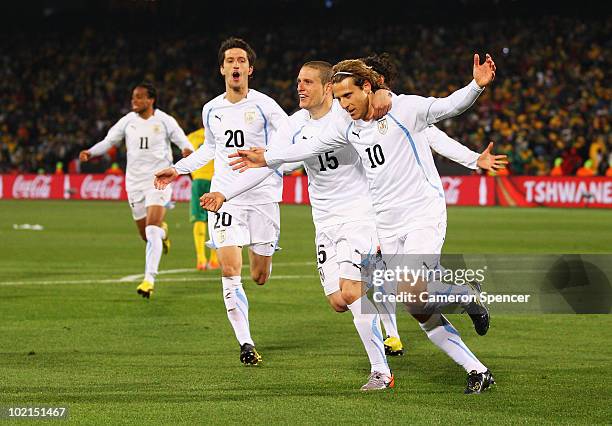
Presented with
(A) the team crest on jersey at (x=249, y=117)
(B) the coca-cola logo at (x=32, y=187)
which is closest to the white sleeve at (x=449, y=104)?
(A) the team crest on jersey at (x=249, y=117)

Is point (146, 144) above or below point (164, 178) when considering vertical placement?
above

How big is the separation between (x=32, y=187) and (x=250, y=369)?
3705cm

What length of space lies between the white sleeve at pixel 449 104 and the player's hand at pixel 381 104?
21cm

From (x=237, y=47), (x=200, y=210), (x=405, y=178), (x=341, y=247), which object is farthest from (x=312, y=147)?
(x=200, y=210)

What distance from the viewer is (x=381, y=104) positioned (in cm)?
765

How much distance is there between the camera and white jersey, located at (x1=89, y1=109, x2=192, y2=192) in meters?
15.0

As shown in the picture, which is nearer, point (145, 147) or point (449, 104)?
point (449, 104)

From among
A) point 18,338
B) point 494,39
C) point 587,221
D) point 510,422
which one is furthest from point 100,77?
point 510,422

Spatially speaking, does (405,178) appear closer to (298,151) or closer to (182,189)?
(298,151)

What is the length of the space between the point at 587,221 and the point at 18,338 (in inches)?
793

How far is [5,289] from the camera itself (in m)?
14.6

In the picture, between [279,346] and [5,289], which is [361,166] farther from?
[5,289]

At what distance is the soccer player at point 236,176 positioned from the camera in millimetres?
9742

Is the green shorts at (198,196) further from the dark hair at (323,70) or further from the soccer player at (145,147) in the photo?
the dark hair at (323,70)
